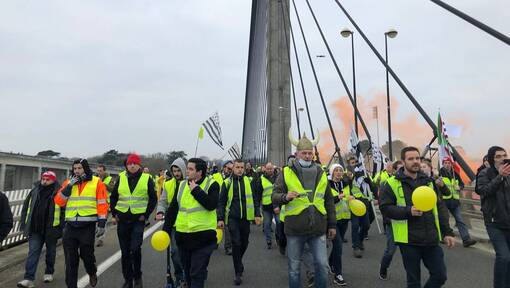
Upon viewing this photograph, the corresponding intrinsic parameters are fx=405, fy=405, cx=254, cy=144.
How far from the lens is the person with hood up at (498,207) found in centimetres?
415

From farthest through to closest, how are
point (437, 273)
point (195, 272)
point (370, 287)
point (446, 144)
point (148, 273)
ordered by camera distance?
point (446, 144)
point (148, 273)
point (370, 287)
point (195, 272)
point (437, 273)

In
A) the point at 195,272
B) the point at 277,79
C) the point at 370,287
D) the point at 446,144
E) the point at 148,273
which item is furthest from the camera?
the point at 277,79

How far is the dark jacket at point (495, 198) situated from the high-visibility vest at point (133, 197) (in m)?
4.02

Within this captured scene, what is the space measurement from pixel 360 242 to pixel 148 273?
369 cm

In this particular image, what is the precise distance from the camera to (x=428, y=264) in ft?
11.8

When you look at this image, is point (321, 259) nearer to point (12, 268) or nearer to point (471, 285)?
point (471, 285)

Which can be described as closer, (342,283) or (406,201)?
(406,201)

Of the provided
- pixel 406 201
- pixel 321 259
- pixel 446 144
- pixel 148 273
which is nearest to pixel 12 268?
pixel 148 273

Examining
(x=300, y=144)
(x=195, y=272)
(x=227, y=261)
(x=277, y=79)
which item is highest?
(x=277, y=79)

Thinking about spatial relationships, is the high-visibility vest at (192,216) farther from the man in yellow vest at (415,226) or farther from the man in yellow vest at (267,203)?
the man in yellow vest at (267,203)

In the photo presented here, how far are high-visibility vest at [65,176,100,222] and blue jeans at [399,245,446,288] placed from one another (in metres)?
3.61

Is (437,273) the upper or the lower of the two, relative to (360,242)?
upper

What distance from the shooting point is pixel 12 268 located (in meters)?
6.25

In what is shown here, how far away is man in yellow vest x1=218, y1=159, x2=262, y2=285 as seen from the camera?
5.74 metres
